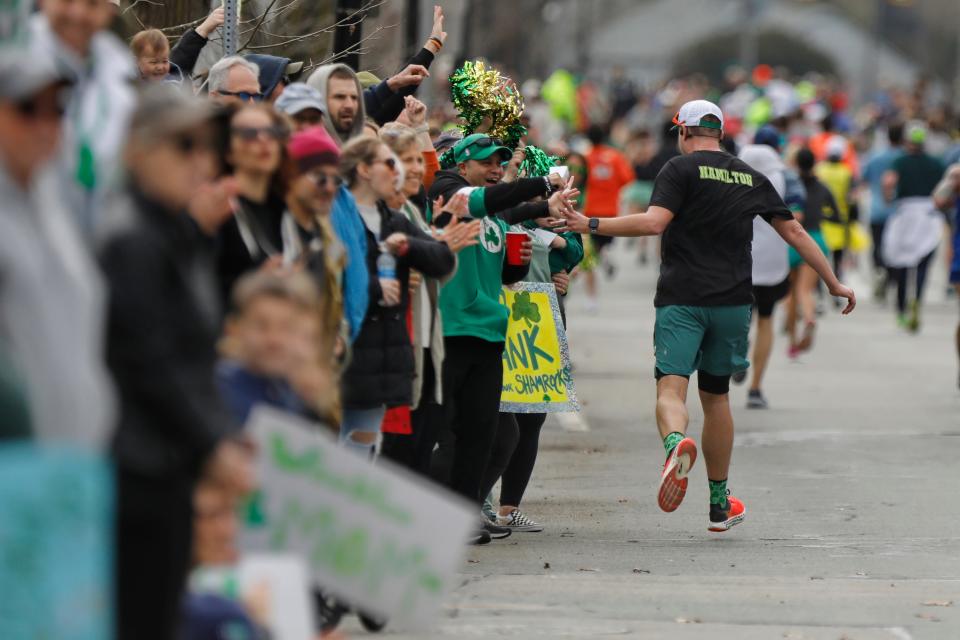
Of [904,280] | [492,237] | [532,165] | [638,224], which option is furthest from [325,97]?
[904,280]

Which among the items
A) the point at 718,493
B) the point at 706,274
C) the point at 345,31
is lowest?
the point at 718,493

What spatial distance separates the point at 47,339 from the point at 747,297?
6065 mm

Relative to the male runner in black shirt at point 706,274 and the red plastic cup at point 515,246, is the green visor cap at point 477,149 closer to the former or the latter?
the red plastic cup at point 515,246

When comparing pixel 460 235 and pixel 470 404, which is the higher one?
pixel 460 235

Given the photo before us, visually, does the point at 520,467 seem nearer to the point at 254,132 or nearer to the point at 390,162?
the point at 390,162

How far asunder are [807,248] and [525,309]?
1.45 m

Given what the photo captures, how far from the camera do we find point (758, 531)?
32.3ft

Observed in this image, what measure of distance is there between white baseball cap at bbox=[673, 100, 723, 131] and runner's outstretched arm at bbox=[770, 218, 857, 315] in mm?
565

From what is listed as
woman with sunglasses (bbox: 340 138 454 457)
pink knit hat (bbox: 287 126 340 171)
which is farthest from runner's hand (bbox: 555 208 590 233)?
pink knit hat (bbox: 287 126 340 171)

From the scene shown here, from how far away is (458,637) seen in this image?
7.16 m

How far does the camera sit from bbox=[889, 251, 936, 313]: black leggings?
21719 millimetres

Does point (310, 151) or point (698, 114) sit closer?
point (310, 151)

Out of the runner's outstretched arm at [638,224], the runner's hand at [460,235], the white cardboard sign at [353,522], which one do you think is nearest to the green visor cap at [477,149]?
the runner's outstretched arm at [638,224]

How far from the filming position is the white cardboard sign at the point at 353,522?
5.40m
